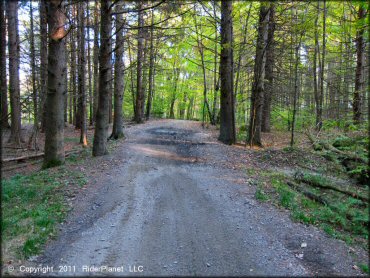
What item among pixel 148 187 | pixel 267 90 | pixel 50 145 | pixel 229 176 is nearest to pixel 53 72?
pixel 50 145

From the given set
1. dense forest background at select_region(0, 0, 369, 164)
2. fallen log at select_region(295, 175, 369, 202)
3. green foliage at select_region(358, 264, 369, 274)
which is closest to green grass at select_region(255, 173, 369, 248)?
fallen log at select_region(295, 175, 369, 202)

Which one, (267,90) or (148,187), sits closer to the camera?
(148,187)

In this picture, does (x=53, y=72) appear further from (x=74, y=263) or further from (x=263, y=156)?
(x=263, y=156)

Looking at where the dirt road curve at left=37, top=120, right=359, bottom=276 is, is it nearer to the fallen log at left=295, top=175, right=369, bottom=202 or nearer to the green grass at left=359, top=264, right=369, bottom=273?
the green grass at left=359, top=264, right=369, bottom=273

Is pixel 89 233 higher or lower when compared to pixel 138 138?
lower

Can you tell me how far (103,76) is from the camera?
32.5 ft

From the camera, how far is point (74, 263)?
4008 mm

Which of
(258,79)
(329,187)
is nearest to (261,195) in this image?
(329,187)

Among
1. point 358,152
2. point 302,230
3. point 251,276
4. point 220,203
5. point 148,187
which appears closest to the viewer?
point 251,276

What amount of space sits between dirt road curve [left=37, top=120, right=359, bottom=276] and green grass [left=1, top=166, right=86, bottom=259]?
0.29 meters

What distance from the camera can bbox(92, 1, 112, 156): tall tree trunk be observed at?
31.2ft

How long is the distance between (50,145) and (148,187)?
13.0 feet

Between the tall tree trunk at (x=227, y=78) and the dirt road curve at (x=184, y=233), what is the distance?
561cm

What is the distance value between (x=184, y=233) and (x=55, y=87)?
632 centimetres
